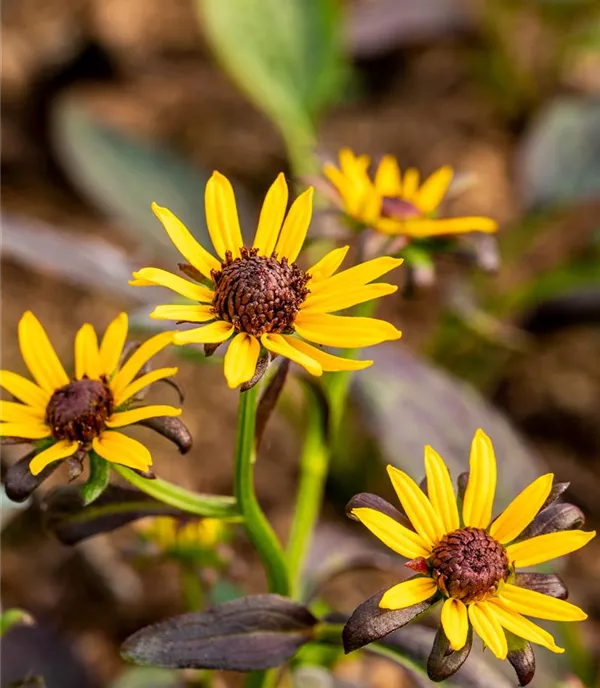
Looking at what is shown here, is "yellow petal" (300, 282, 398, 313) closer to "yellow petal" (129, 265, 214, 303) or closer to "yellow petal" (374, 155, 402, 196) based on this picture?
"yellow petal" (129, 265, 214, 303)

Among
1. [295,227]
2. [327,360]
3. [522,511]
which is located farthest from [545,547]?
[295,227]

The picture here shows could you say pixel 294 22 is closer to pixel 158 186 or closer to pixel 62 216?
pixel 158 186

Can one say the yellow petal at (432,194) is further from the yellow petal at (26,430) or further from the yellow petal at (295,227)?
the yellow petal at (26,430)

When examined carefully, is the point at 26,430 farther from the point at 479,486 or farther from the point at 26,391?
the point at 479,486

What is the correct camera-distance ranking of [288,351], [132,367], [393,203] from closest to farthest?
[288,351] < [132,367] < [393,203]

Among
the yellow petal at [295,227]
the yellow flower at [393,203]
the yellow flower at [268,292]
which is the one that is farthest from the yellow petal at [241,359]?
the yellow flower at [393,203]

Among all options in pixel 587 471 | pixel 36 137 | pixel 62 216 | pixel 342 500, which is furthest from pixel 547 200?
pixel 36 137
